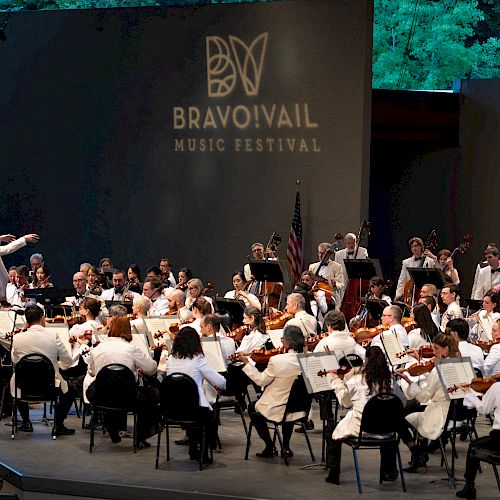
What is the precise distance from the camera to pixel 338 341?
33.4ft

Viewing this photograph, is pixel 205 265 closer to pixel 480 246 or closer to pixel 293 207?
pixel 293 207

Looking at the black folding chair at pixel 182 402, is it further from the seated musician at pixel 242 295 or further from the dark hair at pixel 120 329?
the seated musician at pixel 242 295

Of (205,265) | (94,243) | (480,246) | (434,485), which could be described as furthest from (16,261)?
(434,485)

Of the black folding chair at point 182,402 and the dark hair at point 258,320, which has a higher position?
the dark hair at point 258,320

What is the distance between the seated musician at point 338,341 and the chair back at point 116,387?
1.79 meters

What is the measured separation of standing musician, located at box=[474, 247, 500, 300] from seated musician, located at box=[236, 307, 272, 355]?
4.88 m

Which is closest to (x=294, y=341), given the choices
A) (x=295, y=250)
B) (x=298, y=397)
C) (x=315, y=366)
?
(x=298, y=397)

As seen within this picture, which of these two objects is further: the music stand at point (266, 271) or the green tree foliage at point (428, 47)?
the green tree foliage at point (428, 47)

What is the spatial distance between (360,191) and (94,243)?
488cm

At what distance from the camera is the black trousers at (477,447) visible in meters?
8.08

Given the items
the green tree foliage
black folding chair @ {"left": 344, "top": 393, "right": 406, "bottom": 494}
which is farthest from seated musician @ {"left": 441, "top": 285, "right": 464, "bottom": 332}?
the green tree foliage

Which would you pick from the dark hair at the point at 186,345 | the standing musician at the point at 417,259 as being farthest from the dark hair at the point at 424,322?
the standing musician at the point at 417,259

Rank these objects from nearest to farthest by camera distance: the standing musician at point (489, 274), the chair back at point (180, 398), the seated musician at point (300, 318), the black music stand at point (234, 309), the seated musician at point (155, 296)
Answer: the chair back at point (180, 398), the seated musician at point (300, 318), the black music stand at point (234, 309), the seated musician at point (155, 296), the standing musician at point (489, 274)

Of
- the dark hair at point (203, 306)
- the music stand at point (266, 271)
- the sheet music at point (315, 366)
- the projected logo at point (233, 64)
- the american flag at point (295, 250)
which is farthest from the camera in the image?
the projected logo at point (233, 64)
